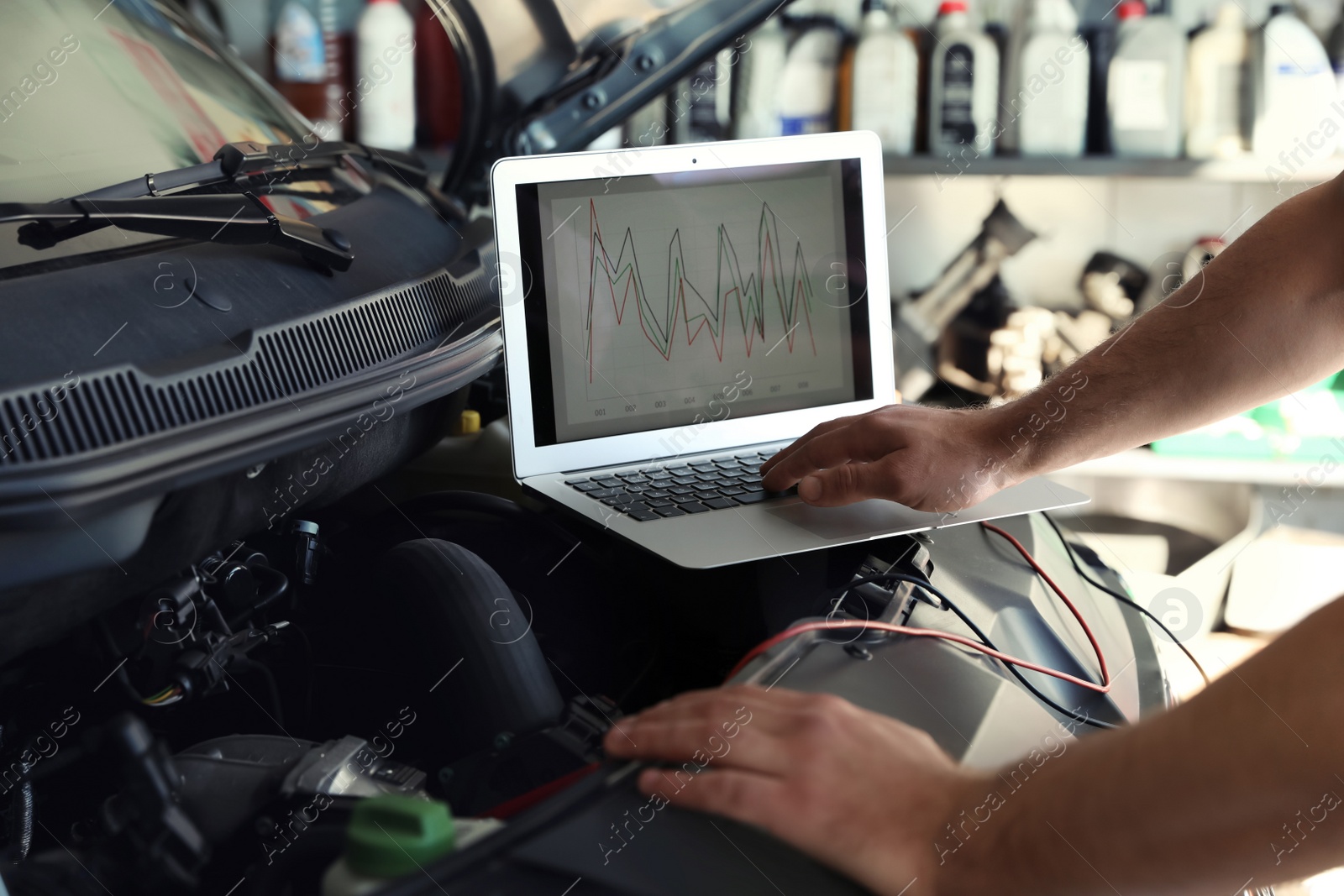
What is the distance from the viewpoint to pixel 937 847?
0.40 meters

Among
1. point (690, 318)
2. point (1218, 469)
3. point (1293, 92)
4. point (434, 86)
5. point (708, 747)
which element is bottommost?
point (1218, 469)

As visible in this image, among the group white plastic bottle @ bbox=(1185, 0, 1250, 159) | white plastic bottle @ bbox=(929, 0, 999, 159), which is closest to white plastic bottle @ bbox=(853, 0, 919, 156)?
white plastic bottle @ bbox=(929, 0, 999, 159)

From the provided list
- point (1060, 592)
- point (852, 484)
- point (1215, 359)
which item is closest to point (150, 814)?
point (852, 484)

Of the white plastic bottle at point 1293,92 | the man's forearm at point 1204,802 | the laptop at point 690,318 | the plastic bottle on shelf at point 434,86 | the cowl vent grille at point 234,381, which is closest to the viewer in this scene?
the man's forearm at point 1204,802

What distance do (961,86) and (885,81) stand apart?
0.46 ft

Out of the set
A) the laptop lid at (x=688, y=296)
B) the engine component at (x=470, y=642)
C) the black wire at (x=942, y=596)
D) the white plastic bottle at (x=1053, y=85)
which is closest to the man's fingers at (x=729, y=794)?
the engine component at (x=470, y=642)

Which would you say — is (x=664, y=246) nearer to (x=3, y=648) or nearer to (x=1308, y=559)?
(x=3, y=648)

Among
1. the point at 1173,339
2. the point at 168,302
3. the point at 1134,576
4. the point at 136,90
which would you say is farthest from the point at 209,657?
the point at 1134,576

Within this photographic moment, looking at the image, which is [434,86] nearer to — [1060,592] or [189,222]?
[189,222]

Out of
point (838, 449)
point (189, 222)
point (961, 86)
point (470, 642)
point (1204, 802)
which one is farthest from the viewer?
point (961, 86)

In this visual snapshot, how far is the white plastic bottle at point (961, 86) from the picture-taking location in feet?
5.69

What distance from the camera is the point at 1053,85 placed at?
1722mm

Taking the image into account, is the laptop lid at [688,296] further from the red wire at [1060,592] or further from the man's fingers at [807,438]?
the red wire at [1060,592]

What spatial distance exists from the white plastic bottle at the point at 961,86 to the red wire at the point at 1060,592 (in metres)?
1.18
